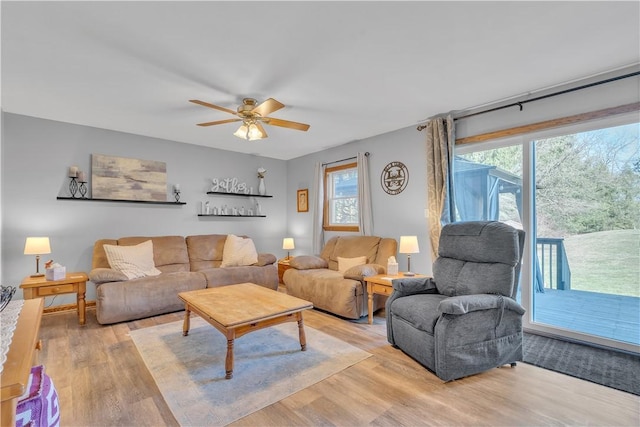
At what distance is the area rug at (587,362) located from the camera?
7.15 ft

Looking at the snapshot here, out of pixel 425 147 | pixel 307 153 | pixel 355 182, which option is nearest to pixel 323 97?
pixel 425 147

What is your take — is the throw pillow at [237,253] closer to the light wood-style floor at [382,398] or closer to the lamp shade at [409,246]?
the light wood-style floor at [382,398]

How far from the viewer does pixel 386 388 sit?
2.11 m

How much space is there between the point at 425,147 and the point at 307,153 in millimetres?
2395

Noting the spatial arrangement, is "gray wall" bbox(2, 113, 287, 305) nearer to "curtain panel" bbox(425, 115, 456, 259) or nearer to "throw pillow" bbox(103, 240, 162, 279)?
"throw pillow" bbox(103, 240, 162, 279)

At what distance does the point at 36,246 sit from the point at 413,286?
3996mm

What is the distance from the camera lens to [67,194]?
154 inches

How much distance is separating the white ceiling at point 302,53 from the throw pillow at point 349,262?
186 cm

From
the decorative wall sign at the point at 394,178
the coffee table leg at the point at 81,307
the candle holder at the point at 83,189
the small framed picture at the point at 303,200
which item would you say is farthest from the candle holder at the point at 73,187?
the decorative wall sign at the point at 394,178

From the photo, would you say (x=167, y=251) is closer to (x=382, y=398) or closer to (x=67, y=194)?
(x=67, y=194)

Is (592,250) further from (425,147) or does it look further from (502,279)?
(425,147)

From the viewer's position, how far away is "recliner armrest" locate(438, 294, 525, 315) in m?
2.09

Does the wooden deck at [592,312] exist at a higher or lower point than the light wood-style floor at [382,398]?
higher

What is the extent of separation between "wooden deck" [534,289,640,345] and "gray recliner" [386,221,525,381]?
99cm
